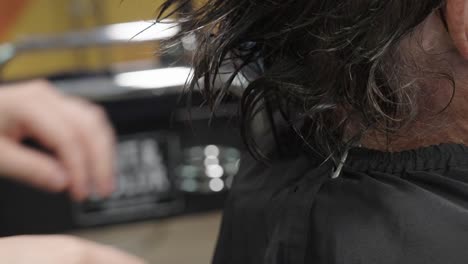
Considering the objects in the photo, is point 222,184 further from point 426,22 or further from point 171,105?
point 426,22

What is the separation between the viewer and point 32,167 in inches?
35.0

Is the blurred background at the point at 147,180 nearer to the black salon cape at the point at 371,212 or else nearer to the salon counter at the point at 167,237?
the salon counter at the point at 167,237

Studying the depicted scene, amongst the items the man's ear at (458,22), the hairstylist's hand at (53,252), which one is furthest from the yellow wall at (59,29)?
the hairstylist's hand at (53,252)

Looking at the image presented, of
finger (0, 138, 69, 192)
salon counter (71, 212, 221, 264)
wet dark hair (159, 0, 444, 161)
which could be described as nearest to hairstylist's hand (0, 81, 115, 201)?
finger (0, 138, 69, 192)

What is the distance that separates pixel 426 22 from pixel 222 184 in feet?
6.75

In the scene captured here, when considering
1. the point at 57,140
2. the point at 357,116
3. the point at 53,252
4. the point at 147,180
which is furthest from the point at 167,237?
the point at 53,252

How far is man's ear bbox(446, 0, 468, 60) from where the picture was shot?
24.8 inches

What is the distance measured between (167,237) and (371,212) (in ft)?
7.36

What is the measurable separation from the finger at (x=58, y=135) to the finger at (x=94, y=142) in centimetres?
1

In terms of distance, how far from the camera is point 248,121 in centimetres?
79

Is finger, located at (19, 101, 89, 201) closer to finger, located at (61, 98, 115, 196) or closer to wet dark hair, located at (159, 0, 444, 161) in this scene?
finger, located at (61, 98, 115, 196)

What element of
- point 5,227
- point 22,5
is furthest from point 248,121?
point 22,5

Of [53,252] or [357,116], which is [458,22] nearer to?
[357,116]

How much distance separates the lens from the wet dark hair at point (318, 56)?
0.63 meters
